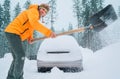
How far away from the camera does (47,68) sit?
838cm

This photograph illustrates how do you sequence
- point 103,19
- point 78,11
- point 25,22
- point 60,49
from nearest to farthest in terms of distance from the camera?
point 25,22 < point 103,19 < point 60,49 < point 78,11

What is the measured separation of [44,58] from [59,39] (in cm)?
120

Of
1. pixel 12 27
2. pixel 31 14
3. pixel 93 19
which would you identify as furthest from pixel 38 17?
pixel 93 19

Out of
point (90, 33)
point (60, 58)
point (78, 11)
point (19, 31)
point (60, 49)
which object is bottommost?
point (90, 33)

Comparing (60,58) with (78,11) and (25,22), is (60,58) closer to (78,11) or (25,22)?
(25,22)

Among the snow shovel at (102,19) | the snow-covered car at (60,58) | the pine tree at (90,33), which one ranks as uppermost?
the snow shovel at (102,19)

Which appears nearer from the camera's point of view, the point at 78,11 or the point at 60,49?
the point at 60,49

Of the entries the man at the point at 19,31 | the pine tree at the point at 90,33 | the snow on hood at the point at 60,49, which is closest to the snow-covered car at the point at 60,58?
the snow on hood at the point at 60,49

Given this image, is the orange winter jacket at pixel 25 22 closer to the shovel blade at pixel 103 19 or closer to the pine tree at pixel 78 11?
the shovel blade at pixel 103 19

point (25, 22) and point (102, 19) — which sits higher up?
point (25, 22)

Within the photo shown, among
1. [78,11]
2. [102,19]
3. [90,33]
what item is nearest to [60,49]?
[102,19]

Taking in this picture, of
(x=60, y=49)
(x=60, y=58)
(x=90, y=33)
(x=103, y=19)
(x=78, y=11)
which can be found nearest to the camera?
(x=103, y=19)

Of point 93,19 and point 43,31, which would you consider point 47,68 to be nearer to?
point 93,19

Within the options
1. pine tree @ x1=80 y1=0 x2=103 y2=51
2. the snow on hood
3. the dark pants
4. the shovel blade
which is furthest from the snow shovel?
pine tree @ x1=80 y1=0 x2=103 y2=51
